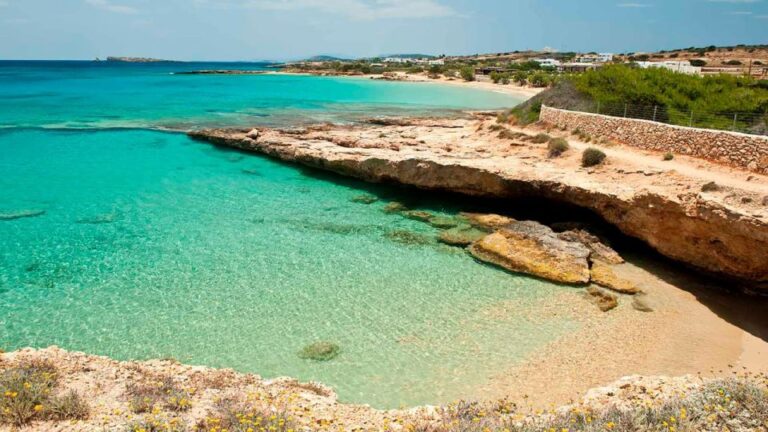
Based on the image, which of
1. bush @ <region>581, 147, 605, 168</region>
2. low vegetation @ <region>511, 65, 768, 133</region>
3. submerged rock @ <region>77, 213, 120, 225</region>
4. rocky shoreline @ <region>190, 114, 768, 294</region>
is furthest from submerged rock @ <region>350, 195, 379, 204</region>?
low vegetation @ <region>511, 65, 768, 133</region>

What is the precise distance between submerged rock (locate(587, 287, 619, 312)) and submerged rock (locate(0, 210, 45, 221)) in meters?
16.7

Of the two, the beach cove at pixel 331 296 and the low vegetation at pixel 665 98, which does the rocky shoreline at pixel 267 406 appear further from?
the low vegetation at pixel 665 98

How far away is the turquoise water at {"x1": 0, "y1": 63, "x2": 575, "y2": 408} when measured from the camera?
8656 mm

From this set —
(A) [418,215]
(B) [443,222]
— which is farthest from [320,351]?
(A) [418,215]

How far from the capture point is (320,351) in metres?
8.79

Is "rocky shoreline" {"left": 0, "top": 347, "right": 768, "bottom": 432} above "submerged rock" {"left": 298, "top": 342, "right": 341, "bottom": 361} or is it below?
above

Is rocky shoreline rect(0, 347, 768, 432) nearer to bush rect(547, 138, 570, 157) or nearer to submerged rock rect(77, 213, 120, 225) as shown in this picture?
submerged rock rect(77, 213, 120, 225)

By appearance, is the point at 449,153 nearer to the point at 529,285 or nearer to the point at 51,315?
the point at 529,285

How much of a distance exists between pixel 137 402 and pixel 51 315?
18.1ft

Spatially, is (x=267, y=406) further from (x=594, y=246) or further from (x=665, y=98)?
(x=665, y=98)

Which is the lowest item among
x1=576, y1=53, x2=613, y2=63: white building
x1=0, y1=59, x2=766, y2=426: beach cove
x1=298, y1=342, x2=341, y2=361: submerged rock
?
x1=298, y1=342, x2=341, y2=361: submerged rock

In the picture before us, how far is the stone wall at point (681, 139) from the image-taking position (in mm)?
13062

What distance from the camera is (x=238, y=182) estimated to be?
1998cm

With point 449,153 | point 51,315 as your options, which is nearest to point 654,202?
point 449,153
